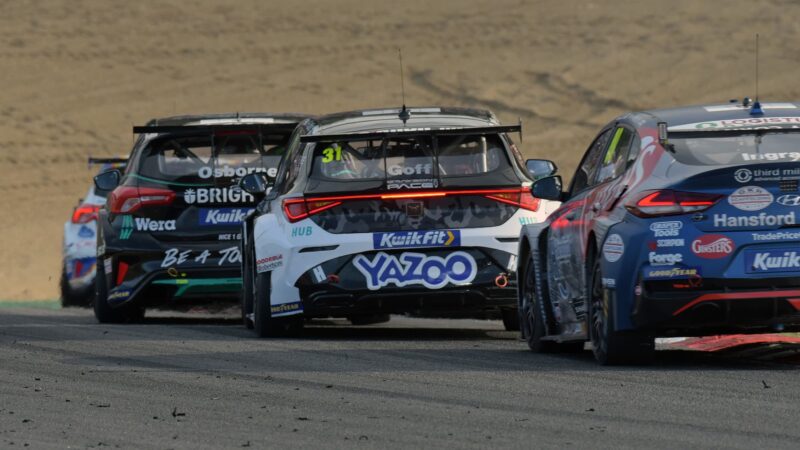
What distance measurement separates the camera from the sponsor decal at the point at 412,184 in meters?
13.3

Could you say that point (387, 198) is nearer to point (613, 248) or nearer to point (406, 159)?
point (406, 159)

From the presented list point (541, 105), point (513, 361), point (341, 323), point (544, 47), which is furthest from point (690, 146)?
point (544, 47)

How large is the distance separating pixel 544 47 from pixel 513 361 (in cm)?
3845

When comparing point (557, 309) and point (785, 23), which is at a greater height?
point (785, 23)

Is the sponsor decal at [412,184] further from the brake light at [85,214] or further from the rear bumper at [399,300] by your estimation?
the brake light at [85,214]

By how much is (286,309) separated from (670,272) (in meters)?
3.91

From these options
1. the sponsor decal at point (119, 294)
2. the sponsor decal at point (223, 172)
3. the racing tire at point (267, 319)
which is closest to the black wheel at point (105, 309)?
the sponsor decal at point (119, 294)

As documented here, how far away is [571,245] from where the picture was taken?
1149 cm

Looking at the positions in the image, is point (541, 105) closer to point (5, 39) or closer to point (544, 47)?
point (544, 47)

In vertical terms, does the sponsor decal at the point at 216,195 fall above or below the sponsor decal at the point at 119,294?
above

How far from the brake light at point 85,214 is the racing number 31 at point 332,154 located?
7593mm

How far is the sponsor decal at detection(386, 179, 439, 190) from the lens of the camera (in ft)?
43.6

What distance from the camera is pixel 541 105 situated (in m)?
45.2

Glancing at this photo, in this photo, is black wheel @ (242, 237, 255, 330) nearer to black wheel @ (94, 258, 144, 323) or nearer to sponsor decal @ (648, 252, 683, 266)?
black wheel @ (94, 258, 144, 323)
